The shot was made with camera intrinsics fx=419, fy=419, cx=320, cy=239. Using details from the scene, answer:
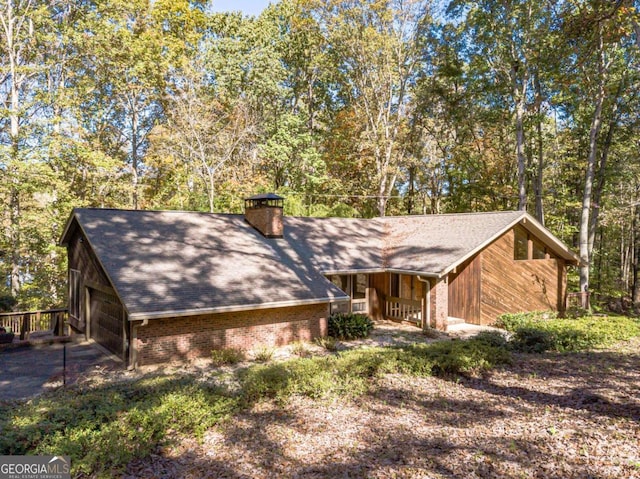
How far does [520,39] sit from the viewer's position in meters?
22.2

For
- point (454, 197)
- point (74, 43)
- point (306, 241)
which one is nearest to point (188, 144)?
point (74, 43)

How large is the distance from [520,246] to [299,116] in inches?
715

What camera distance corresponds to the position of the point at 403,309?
17797 millimetres

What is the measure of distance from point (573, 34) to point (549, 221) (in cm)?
1877

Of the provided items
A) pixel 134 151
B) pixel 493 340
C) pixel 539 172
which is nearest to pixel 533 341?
pixel 493 340

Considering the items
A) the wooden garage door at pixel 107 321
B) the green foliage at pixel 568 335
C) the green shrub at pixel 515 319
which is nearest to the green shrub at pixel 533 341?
the green foliage at pixel 568 335

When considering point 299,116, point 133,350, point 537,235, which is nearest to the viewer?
point 133,350

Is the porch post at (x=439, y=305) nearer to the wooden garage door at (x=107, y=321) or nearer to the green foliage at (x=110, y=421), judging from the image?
the green foliage at (x=110, y=421)

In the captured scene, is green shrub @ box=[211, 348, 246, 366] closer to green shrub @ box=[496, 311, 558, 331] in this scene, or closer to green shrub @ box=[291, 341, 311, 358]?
green shrub @ box=[291, 341, 311, 358]

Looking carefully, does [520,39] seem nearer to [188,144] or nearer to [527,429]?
[188,144]

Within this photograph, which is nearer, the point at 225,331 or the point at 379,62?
the point at 225,331

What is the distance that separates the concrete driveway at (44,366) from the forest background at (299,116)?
9.96 metres

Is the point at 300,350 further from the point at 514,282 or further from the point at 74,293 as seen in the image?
the point at 514,282

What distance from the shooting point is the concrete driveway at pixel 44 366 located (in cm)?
998
